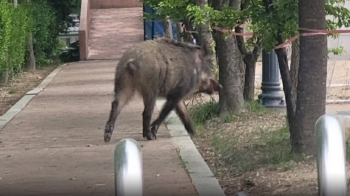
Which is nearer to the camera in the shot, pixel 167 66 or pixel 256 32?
pixel 256 32

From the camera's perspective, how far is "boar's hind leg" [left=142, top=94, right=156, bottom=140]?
10664 mm

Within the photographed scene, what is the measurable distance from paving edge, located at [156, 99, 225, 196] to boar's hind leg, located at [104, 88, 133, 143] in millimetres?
824

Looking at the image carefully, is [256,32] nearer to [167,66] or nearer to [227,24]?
[227,24]

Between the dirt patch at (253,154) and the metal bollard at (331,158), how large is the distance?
2989mm

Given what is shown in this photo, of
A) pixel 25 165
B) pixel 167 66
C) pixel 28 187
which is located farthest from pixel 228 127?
pixel 28 187

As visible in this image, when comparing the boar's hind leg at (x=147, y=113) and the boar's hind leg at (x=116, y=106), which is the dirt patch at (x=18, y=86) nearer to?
the boar's hind leg at (x=116, y=106)

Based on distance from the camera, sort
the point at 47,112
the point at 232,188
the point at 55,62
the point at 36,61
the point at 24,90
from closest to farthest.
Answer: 1. the point at 232,188
2. the point at 47,112
3. the point at 24,90
4. the point at 36,61
5. the point at 55,62

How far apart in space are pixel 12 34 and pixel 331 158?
17458mm

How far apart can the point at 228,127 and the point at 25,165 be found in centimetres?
339

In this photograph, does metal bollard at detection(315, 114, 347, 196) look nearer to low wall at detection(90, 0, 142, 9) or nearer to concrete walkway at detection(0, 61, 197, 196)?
concrete walkway at detection(0, 61, 197, 196)

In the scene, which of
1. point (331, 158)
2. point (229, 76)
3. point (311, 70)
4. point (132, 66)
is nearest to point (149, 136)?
point (132, 66)

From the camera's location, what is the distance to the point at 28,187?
27.1 feet

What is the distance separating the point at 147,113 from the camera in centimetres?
1076

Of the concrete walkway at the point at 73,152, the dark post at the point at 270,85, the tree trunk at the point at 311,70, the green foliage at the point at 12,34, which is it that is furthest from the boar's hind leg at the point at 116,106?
the green foliage at the point at 12,34
